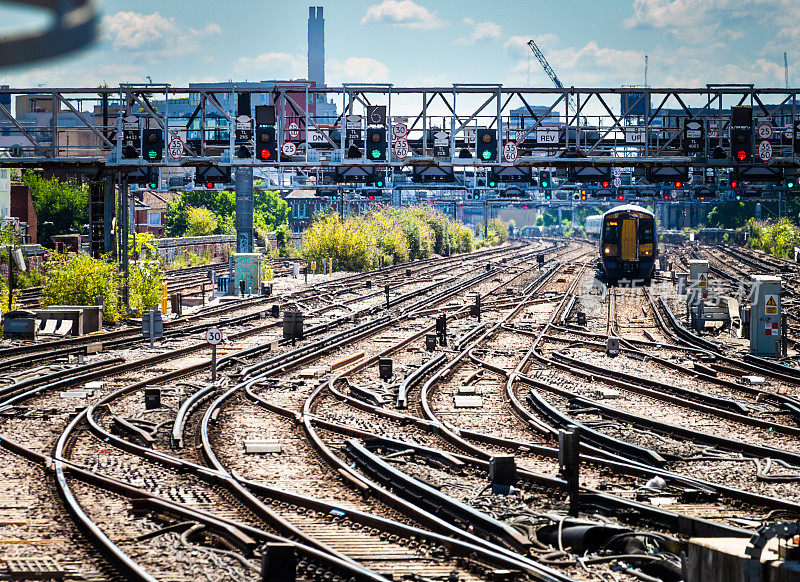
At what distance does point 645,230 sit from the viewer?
4722cm

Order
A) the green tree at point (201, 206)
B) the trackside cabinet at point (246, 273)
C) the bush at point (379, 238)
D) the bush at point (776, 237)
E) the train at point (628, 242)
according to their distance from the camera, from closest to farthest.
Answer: the trackside cabinet at point (246, 273) < the train at point (628, 242) < the bush at point (379, 238) < the bush at point (776, 237) < the green tree at point (201, 206)

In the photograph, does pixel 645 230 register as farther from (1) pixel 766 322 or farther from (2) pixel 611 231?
(1) pixel 766 322

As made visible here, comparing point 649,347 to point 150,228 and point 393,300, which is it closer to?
point 393,300

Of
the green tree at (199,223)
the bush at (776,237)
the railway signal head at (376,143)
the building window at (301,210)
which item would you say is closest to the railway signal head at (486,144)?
the railway signal head at (376,143)

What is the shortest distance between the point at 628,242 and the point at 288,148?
68.2 ft

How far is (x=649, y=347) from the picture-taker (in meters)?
28.4

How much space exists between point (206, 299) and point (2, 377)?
2111 cm

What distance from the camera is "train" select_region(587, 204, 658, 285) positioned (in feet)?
155

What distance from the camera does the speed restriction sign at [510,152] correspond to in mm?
32406

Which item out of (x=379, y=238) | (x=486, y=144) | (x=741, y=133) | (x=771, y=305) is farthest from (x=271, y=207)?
(x=771, y=305)

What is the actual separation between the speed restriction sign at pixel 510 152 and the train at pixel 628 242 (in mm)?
15900

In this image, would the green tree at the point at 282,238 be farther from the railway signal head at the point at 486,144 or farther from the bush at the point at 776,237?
the railway signal head at the point at 486,144

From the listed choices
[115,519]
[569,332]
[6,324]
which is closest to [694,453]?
[115,519]

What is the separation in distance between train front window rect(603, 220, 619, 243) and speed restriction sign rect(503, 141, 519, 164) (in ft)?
52.3
